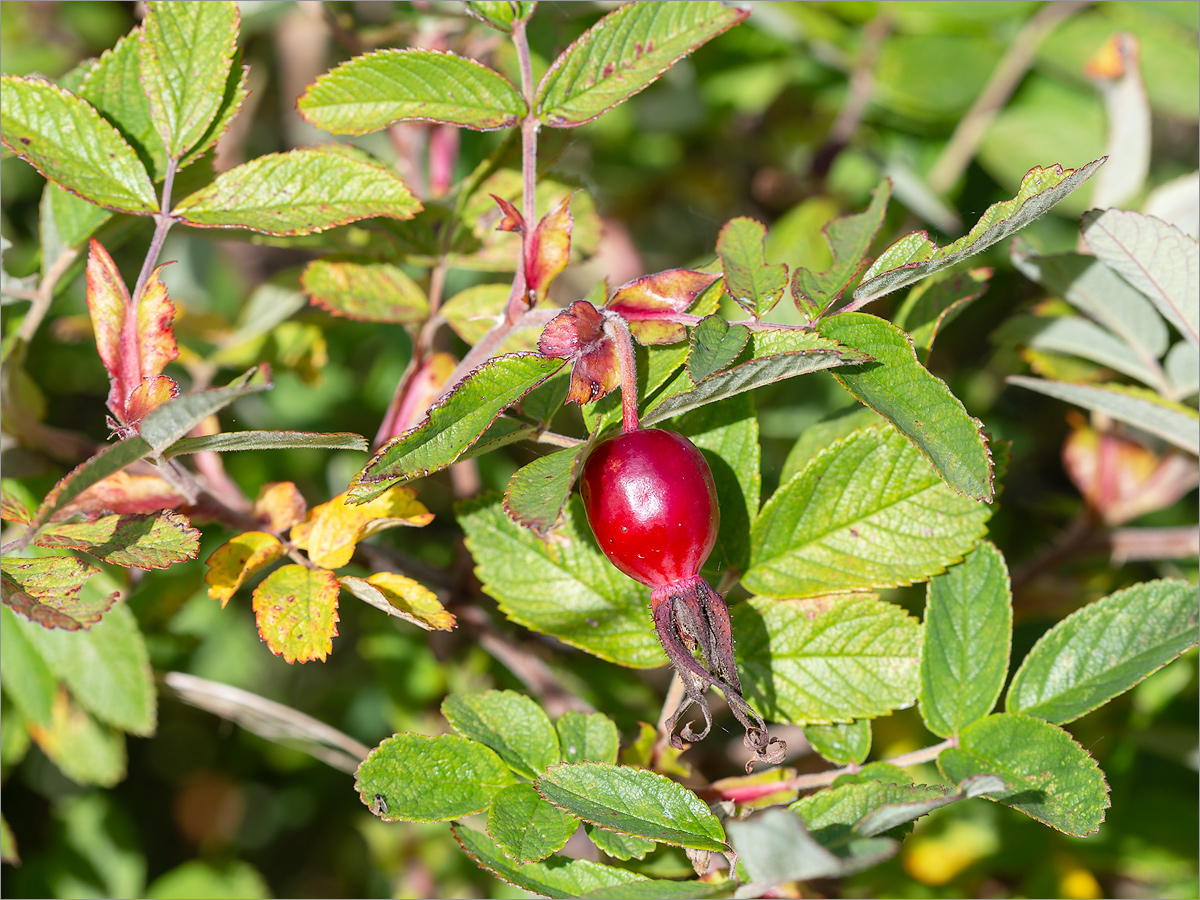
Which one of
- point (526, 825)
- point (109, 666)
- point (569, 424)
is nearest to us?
point (526, 825)

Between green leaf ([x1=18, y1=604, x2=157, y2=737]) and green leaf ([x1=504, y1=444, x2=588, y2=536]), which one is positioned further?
green leaf ([x1=18, y1=604, x2=157, y2=737])

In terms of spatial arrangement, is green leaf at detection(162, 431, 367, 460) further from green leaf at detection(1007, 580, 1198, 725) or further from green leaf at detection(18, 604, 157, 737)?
green leaf at detection(1007, 580, 1198, 725)

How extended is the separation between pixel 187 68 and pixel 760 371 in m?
0.70

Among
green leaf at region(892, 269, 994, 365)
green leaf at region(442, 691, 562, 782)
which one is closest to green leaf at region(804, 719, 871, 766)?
green leaf at region(442, 691, 562, 782)

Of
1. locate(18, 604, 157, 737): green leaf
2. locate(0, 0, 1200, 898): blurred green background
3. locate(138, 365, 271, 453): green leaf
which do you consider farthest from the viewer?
locate(0, 0, 1200, 898): blurred green background

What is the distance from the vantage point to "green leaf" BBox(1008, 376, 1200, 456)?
1.16m

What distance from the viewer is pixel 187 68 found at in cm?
104

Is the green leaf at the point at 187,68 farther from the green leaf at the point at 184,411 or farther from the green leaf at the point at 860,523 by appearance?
the green leaf at the point at 860,523

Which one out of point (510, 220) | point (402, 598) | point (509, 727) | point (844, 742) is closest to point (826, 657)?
point (844, 742)

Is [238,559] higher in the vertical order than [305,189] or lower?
lower

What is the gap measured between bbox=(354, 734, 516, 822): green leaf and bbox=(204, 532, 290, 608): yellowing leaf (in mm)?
213

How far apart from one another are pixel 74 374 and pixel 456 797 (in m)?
1.52

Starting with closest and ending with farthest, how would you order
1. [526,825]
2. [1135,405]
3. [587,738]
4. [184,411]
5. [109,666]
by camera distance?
[184,411], [526,825], [587,738], [1135,405], [109,666]

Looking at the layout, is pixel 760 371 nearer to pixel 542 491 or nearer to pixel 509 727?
pixel 542 491
